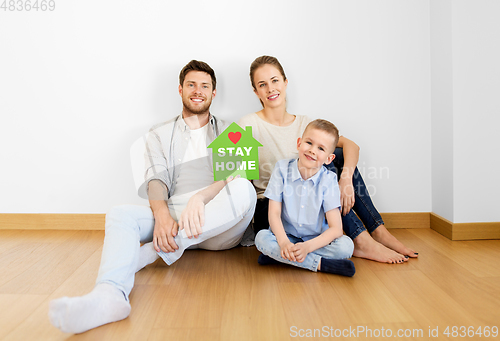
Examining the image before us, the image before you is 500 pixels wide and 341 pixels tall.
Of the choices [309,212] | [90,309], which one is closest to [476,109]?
[309,212]

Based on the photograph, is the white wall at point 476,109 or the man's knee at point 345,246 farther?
the white wall at point 476,109

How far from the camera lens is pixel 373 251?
1.51 metres

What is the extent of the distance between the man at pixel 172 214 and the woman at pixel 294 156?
20 cm

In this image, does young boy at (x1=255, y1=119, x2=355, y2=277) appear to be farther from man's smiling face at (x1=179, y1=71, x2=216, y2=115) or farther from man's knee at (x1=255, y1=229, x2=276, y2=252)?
man's smiling face at (x1=179, y1=71, x2=216, y2=115)

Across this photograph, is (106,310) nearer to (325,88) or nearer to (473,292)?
(473,292)

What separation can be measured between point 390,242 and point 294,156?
56 centimetres

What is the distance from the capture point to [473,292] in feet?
3.89

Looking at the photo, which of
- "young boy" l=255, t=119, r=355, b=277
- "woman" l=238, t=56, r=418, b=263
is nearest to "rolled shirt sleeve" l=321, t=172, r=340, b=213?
"young boy" l=255, t=119, r=355, b=277

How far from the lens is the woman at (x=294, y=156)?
155 centimetres

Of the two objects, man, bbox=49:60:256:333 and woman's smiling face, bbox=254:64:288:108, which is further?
woman's smiling face, bbox=254:64:288:108

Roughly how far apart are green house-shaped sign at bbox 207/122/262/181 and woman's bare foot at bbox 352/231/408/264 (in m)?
0.51

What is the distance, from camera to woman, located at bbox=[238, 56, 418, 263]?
5.09 feet

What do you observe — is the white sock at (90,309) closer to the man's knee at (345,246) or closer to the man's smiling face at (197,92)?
the man's knee at (345,246)

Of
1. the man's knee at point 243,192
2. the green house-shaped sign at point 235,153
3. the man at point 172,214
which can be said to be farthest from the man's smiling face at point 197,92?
the man's knee at point 243,192
